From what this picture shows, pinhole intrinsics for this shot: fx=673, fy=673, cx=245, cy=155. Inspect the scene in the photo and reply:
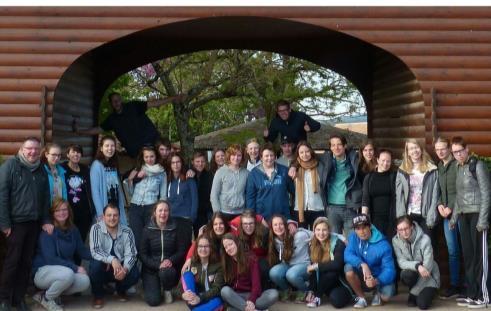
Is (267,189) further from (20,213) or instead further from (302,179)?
(20,213)

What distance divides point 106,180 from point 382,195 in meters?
3.01

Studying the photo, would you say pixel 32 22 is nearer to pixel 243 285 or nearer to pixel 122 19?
pixel 122 19

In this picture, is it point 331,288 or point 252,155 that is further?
point 252,155

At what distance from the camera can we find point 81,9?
8.05 m

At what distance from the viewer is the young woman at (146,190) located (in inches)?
295

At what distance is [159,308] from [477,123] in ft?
14.2

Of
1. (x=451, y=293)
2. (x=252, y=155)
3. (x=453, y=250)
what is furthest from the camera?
(x=252, y=155)

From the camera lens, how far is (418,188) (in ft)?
23.5

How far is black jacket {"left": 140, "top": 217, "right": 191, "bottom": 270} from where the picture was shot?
23.0ft

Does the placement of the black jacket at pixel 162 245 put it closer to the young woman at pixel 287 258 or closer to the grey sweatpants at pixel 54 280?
the grey sweatpants at pixel 54 280

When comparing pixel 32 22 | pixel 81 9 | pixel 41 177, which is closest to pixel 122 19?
pixel 81 9

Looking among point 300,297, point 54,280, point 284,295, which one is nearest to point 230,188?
point 284,295

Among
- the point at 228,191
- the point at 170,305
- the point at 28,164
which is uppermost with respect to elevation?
the point at 28,164

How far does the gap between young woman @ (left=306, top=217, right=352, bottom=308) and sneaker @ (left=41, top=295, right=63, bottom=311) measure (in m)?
2.52
